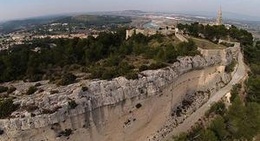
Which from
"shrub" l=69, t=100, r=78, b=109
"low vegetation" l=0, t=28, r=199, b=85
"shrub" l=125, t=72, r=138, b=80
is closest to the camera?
"shrub" l=69, t=100, r=78, b=109

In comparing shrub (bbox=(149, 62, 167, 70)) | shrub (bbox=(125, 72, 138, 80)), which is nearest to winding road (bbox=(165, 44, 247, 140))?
shrub (bbox=(149, 62, 167, 70))

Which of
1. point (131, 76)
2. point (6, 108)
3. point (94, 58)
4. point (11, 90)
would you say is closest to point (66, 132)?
point (6, 108)

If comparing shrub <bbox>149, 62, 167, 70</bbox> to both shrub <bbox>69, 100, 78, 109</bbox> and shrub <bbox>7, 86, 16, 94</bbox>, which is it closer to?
shrub <bbox>69, 100, 78, 109</bbox>

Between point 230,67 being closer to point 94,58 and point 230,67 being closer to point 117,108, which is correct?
point 94,58

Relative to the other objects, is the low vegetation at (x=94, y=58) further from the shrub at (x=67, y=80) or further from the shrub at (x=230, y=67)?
the shrub at (x=230, y=67)

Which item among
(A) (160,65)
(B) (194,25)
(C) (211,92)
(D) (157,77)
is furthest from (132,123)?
(B) (194,25)

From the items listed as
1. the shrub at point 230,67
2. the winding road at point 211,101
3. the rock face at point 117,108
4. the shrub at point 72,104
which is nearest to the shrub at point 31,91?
the rock face at point 117,108
